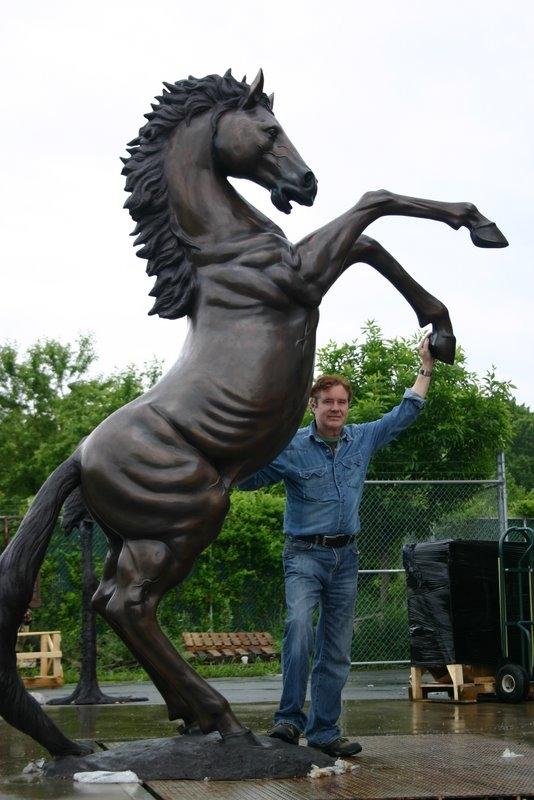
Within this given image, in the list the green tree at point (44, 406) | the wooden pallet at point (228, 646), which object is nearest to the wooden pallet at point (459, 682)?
the wooden pallet at point (228, 646)

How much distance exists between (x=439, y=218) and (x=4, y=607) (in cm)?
208

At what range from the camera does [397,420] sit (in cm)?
496

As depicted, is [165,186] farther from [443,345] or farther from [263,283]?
[443,345]

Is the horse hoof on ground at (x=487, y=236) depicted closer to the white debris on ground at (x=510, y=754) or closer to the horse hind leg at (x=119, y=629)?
the horse hind leg at (x=119, y=629)

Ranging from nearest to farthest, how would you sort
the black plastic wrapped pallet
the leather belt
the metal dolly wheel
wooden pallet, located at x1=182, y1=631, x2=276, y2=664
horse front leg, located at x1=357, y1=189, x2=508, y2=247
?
horse front leg, located at x1=357, y1=189, x2=508, y2=247 < the leather belt < the metal dolly wheel < the black plastic wrapped pallet < wooden pallet, located at x1=182, y1=631, x2=276, y2=664

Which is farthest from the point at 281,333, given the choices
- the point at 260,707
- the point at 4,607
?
the point at 260,707

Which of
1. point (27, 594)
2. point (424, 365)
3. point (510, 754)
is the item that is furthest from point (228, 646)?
point (27, 594)

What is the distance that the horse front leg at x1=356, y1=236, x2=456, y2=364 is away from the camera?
4.40 metres

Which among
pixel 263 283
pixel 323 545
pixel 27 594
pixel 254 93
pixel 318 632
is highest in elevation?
pixel 254 93

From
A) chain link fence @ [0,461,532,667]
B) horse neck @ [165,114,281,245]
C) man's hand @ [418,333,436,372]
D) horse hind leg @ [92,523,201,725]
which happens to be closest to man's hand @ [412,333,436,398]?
man's hand @ [418,333,436,372]

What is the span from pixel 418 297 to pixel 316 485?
892mm

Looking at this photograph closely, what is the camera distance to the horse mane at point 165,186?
13.7 ft

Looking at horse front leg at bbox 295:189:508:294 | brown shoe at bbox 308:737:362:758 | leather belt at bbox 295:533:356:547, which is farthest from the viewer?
leather belt at bbox 295:533:356:547

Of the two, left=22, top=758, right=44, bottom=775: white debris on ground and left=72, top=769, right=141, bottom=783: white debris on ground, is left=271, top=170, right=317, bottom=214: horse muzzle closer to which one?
left=72, top=769, right=141, bottom=783: white debris on ground
